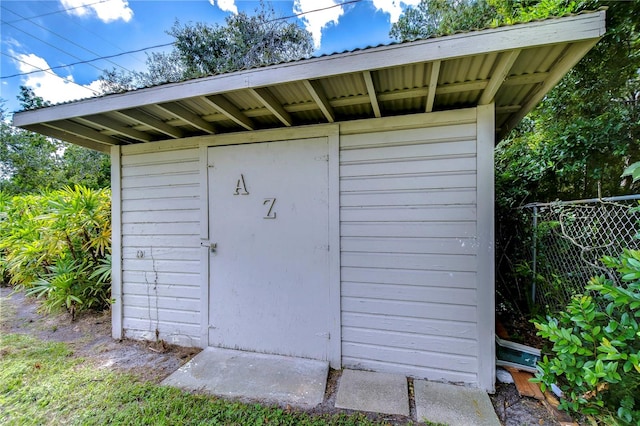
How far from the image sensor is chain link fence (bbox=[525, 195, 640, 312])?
1.71 m

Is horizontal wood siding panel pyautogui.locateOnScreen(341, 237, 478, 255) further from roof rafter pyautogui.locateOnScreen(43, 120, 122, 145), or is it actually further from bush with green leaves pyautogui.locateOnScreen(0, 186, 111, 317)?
bush with green leaves pyautogui.locateOnScreen(0, 186, 111, 317)

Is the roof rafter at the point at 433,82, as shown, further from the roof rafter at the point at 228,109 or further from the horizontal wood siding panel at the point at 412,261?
the roof rafter at the point at 228,109

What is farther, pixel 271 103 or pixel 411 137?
pixel 411 137

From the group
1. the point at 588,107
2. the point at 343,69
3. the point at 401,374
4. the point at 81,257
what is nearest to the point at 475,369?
the point at 401,374

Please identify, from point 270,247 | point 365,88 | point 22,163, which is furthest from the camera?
point 22,163

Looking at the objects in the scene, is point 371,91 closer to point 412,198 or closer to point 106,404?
point 412,198

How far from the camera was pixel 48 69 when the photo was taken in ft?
23.8

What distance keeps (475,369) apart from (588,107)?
2.94 metres

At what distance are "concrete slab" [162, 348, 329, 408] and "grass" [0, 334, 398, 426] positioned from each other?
4.3 inches

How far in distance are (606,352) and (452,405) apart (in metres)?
1.04

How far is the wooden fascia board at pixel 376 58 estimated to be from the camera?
1.30 m

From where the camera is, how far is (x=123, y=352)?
8.84ft

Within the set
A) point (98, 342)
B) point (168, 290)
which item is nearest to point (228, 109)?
point (168, 290)

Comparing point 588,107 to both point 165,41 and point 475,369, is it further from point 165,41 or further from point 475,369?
point 165,41
